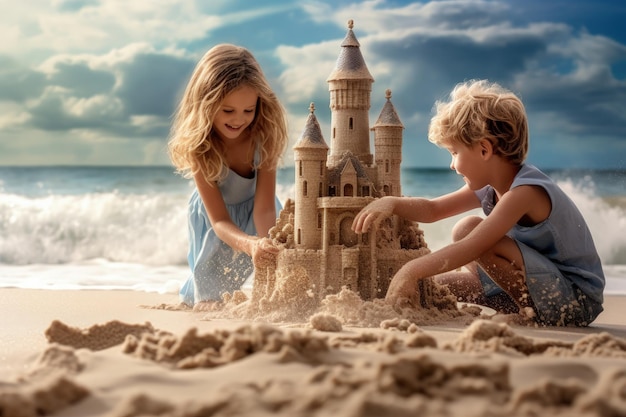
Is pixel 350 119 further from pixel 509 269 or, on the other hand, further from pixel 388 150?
pixel 509 269

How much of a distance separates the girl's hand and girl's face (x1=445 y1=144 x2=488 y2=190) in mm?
1283

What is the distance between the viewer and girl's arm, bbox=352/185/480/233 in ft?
16.1

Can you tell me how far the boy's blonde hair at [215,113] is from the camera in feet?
18.2

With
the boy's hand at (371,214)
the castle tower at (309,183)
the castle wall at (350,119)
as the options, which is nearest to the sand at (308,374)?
the boy's hand at (371,214)

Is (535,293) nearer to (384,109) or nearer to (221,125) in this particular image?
(384,109)

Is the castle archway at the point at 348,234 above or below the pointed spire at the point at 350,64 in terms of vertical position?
below

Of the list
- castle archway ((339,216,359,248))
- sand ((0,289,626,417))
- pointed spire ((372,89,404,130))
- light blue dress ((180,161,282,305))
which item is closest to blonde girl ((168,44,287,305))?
light blue dress ((180,161,282,305))

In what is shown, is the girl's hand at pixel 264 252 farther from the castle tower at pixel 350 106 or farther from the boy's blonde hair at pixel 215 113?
the boy's blonde hair at pixel 215 113

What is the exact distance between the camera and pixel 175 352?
3.01 m

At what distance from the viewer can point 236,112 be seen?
561 cm

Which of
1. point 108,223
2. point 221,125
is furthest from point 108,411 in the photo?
point 108,223

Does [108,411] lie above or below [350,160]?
below

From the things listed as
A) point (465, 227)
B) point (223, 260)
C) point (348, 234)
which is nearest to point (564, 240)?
point (465, 227)

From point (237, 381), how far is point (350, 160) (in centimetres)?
A: 282
